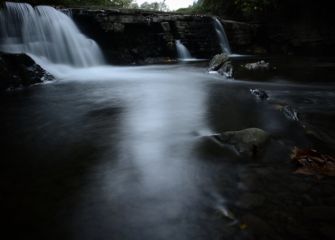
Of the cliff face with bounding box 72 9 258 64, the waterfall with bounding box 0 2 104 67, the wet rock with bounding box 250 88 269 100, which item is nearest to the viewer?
the wet rock with bounding box 250 88 269 100

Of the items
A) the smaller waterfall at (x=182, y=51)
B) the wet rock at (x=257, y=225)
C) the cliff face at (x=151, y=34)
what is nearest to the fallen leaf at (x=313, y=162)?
the wet rock at (x=257, y=225)

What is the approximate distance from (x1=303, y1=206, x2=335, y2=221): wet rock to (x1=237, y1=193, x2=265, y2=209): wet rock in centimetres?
38

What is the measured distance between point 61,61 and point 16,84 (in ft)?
12.9

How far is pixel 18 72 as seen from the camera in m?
9.35

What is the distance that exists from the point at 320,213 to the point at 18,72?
29.7ft

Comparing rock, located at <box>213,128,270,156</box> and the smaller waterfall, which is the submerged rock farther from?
rock, located at <box>213,128,270,156</box>

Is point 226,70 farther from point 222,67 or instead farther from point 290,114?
point 290,114

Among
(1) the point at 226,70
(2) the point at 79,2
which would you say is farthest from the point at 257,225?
(2) the point at 79,2

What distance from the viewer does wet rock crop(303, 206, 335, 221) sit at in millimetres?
2592

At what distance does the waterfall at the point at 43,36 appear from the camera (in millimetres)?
11617

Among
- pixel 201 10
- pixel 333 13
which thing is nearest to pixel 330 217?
pixel 333 13

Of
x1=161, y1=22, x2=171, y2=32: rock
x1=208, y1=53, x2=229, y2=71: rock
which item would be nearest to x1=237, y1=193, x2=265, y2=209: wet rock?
x1=208, y1=53, x2=229, y2=71: rock

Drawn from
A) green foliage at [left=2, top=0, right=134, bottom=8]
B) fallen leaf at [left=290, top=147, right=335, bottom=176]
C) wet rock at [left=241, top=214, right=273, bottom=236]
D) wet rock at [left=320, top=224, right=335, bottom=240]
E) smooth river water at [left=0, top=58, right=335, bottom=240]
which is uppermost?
green foliage at [left=2, top=0, right=134, bottom=8]

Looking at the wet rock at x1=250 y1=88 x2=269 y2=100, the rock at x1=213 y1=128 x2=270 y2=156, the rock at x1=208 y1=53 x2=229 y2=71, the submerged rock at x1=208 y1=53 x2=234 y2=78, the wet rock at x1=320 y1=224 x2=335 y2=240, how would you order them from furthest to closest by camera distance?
the rock at x1=208 y1=53 x2=229 y2=71, the submerged rock at x1=208 y1=53 x2=234 y2=78, the wet rock at x1=250 y1=88 x2=269 y2=100, the rock at x1=213 y1=128 x2=270 y2=156, the wet rock at x1=320 y1=224 x2=335 y2=240
